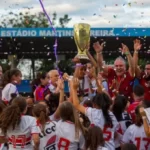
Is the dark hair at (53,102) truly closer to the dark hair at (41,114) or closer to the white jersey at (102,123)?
the dark hair at (41,114)

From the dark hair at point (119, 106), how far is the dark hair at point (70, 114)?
89 centimetres

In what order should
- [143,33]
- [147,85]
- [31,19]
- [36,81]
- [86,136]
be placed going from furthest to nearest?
[31,19], [143,33], [36,81], [147,85], [86,136]

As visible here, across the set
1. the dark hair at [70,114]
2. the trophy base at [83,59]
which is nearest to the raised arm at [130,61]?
the trophy base at [83,59]

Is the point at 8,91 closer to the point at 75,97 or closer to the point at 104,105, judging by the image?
the point at 75,97

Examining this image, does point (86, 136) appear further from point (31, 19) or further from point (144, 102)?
point (31, 19)

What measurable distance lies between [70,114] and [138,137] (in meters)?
1.01

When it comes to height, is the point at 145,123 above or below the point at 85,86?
below

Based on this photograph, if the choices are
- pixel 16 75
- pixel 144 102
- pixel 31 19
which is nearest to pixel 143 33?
pixel 16 75

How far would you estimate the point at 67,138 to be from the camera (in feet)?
26.0

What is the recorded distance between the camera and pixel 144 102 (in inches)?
323

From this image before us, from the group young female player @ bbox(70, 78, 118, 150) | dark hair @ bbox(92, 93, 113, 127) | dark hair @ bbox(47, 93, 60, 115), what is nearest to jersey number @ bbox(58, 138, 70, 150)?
young female player @ bbox(70, 78, 118, 150)

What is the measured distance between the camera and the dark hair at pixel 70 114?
789 centimetres

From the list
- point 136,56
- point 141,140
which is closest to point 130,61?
point 136,56

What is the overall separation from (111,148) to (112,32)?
1676 cm
